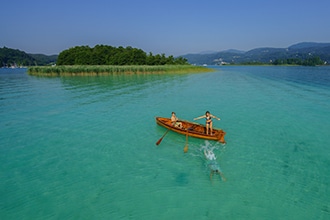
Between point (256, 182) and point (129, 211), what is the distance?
6012 mm

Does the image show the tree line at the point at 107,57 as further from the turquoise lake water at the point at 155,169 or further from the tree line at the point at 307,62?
the tree line at the point at 307,62

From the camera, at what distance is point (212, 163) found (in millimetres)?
12094

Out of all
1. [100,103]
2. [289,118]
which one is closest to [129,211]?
[289,118]

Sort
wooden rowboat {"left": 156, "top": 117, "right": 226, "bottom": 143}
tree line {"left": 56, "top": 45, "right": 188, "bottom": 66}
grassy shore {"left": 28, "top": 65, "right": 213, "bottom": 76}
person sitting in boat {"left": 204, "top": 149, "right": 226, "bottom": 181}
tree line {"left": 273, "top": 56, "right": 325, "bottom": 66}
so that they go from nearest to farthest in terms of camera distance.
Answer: person sitting in boat {"left": 204, "top": 149, "right": 226, "bottom": 181} → wooden rowboat {"left": 156, "top": 117, "right": 226, "bottom": 143} → grassy shore {"left": 28, "top": 65, "right": 213, "bottom": 76} → tree line {"left": 56, "top": 45, "right": 188, "bottom": 66} → tree line {"left": 273, "top": 56, "right": 325, "bottom": 66}

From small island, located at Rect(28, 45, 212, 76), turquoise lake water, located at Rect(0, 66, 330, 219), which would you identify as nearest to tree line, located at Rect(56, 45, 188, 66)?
small island, located at Rect(28, 45, 212, 76)

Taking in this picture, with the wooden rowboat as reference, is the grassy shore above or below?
above

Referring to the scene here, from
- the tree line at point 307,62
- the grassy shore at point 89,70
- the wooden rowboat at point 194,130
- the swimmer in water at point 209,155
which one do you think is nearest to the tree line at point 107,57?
the grassy shore at point 89,70

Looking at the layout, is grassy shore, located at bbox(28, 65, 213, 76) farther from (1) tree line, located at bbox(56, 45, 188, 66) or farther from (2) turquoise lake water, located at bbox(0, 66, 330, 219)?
(2) turquoise lake water, located at bbox(0, 66, 330, 219)

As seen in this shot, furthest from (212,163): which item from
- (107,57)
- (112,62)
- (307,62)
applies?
(307,62)

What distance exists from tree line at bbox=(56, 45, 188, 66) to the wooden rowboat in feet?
236

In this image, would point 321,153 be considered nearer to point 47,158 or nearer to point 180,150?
point 180,150

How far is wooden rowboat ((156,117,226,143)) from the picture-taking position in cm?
1444

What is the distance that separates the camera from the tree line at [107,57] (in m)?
85.7

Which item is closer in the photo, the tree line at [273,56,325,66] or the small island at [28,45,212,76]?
the small island at [28,45,212,76]
